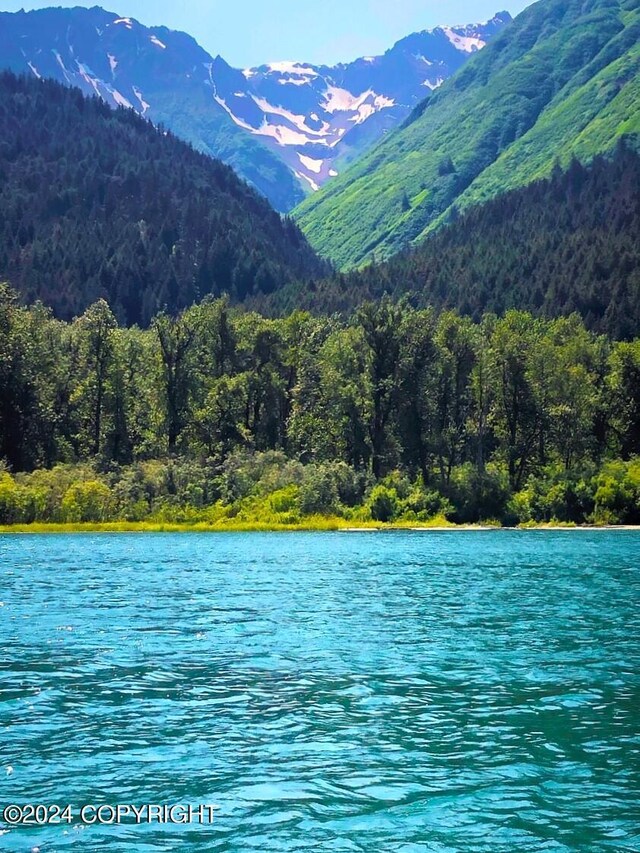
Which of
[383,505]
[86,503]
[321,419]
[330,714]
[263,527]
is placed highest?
[321,419]

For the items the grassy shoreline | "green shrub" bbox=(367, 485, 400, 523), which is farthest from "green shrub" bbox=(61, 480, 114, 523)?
"green shrub" bbox=(367, 485, 400, 523)

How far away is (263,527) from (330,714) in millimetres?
73659

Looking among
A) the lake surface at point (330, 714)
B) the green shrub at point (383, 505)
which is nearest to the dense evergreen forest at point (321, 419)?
the green shrub at point (383, 505)

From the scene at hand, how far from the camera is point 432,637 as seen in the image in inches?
1171

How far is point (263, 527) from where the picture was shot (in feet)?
306

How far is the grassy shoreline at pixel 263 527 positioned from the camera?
297 feet

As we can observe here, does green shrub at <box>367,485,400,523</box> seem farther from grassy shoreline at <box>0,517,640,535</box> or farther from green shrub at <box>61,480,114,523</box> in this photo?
green shrub at <box>61,480,114,523</box>

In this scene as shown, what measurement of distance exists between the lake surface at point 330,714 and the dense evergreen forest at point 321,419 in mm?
54470

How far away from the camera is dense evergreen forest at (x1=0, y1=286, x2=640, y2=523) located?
97.6m

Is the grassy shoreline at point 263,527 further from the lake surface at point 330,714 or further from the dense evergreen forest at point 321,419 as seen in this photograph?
the lake surface at point 330,714

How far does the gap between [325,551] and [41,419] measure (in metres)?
55.7

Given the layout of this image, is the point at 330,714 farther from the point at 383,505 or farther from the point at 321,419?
the point at 321,419

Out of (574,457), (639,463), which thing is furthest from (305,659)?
(574,457)

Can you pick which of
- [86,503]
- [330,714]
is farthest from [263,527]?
[330,714]
